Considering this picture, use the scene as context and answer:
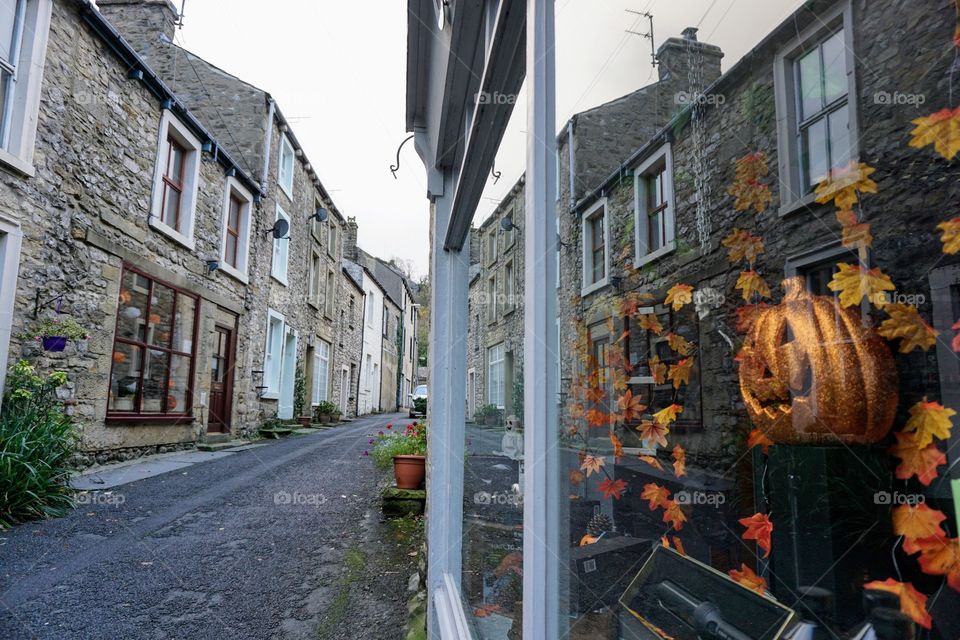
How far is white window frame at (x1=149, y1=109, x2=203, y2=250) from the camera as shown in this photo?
723 cm

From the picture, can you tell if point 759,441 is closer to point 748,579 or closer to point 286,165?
point 748,579

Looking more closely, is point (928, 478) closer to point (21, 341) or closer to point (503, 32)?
point (503, 32)

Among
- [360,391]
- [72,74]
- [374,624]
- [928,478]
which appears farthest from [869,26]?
[360,391]

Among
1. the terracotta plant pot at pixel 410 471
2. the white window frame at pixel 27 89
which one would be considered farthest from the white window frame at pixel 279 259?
the terracotta plant pot at pixel 410 471

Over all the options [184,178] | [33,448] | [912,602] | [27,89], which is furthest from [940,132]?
[184,178]

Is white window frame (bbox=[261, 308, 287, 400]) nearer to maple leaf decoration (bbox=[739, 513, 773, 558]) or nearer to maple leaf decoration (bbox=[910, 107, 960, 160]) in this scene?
maple leaf decoration (bbox=[739, 513, 773, 558])

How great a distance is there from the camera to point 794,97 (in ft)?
1.65

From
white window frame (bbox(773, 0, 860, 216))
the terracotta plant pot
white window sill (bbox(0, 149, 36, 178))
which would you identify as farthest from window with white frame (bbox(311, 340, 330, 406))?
white window frame (bbox(773, 0, 860, 216))

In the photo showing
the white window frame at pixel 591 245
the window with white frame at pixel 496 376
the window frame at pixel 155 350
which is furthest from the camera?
the window frame at pixel 155 350

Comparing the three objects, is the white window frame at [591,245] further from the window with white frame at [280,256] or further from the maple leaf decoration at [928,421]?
the window with white frame at [280,256]

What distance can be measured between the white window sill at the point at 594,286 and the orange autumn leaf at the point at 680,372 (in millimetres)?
160

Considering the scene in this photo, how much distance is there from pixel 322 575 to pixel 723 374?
311 cm

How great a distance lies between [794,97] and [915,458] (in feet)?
1.03

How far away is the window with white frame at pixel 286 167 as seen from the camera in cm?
1170
